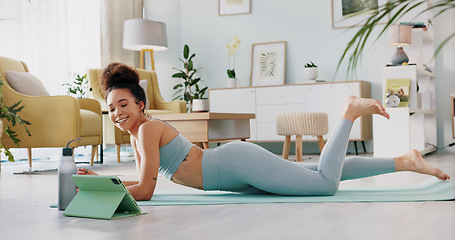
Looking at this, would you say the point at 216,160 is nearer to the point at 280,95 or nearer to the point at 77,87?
the point at 77,87

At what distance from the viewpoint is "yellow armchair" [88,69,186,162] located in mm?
5098

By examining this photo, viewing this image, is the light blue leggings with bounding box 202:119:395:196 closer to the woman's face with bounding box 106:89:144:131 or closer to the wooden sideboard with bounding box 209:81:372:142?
the woman's face with bounding box 106:89:144:131

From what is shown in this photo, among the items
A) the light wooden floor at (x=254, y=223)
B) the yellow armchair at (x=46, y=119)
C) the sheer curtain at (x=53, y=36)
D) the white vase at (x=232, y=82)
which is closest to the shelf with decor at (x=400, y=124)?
the white vase at (x=232, y=82)

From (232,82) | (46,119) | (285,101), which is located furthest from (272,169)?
(232,82)

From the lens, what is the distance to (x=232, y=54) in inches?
258

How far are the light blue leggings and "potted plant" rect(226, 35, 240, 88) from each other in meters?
4.27

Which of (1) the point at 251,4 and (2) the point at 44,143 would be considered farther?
(1) the point at 251,4

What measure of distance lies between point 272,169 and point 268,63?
4407mm

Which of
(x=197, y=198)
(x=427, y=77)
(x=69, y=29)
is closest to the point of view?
(x=197, y=198)

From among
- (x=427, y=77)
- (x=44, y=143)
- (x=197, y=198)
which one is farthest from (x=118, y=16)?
(x=197, y=198)

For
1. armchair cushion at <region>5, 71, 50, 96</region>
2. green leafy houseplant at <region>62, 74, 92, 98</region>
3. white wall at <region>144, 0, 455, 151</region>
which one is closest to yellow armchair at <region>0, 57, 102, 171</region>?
armchair cushion at <region>5, 71, 50, 96</region>

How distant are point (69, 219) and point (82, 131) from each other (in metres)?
2.50

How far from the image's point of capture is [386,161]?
2.16 meters

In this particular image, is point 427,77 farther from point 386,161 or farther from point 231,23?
point 386,161
